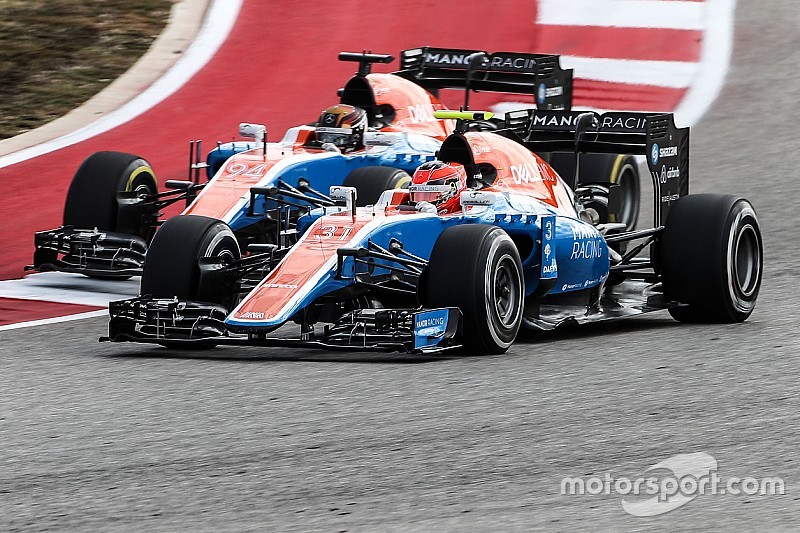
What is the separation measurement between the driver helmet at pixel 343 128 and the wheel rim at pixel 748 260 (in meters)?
4.33

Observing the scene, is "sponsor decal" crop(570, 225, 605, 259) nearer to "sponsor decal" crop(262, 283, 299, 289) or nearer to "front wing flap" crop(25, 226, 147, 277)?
"sponsor decal" crop(262, 283, 299, 289)

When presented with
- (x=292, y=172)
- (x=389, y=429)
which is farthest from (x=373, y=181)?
(x=389, y=429)

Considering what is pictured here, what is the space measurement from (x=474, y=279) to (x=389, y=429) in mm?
2158

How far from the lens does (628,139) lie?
1250 cm

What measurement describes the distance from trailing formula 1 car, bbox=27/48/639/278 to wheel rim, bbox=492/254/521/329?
2471mm

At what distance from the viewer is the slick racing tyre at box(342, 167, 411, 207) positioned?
539 inches

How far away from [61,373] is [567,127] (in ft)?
15.9

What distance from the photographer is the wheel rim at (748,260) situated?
1182cm

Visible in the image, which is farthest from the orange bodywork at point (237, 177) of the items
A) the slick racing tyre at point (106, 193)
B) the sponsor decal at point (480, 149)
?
the sponsor decal at point (480, 149)

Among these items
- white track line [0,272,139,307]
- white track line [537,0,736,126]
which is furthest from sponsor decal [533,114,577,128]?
white track line [537,0,736,126]

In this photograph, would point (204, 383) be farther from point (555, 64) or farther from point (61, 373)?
point (555, 64)

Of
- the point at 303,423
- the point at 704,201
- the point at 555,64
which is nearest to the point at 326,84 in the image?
the point at 555,64

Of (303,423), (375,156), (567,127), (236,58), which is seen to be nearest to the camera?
(303,423)

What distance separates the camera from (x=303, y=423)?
322 inches
